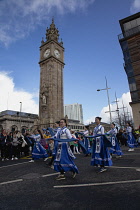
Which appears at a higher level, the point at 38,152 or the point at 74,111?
the point at 74,111

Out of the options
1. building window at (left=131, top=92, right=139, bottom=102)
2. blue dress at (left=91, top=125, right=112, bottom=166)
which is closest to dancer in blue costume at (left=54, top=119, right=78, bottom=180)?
blue dress at (left=91, top=125, right=112, bottom=166)

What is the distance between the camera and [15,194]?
346 centimetres

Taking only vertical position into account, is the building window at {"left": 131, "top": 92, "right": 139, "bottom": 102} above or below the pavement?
above

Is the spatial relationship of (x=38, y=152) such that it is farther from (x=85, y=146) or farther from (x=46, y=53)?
(x=46, y=53)

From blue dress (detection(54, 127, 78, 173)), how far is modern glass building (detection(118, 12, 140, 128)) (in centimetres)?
2343

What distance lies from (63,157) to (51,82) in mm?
28605

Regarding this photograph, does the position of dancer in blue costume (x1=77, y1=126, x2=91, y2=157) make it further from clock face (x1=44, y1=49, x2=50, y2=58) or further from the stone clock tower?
clock face (x1=44, y1=49, x2=50, y2=58)

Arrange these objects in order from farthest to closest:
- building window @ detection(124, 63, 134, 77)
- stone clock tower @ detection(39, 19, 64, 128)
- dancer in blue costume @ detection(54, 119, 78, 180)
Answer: stone clock tower @ detection(39, 19, 64, 128) < building window @ detection(124, 63, 134, 77) < dancer in blue costume @ detection(54, 119, 78, 180)

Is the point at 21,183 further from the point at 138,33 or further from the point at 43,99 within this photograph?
the point at 138,33

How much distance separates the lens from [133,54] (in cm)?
2788

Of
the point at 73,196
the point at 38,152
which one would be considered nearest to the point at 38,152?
the point at 38,152

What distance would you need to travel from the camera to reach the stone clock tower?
30.6m

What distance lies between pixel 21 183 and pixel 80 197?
225 centimetres

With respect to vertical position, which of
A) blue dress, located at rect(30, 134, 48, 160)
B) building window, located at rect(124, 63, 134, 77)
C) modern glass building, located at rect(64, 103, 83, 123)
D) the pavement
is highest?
modern glass building, located at rect(64, 103, 83, 123)
